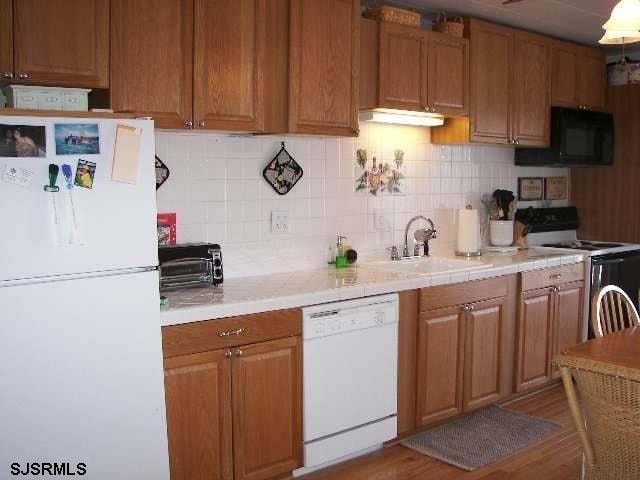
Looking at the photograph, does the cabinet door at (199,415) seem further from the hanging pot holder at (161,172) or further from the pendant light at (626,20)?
the pendant light at (626,20)

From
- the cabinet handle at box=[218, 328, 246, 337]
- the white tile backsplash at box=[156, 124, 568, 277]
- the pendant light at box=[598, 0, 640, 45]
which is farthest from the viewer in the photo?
the white tile backsplash at box=[156, 124, 568, 277]

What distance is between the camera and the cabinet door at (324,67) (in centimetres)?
311

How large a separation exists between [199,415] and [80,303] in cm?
70

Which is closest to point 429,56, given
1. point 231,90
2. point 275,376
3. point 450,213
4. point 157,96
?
point 450,213

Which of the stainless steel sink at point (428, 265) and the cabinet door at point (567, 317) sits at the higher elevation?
the stainless steel sink at point (428, 265)

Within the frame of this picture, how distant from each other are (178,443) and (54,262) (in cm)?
89

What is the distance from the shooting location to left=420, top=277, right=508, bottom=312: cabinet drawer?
3.43m

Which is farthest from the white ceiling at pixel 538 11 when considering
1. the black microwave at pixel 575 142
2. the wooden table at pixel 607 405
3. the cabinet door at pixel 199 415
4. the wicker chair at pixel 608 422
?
the wicker chair at pixel 608 422

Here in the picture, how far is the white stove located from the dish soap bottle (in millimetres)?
1682

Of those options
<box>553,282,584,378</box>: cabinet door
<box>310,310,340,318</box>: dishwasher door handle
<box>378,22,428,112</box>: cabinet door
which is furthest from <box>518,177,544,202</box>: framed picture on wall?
<box>310,310,340,318</box>: dishwasher door handle

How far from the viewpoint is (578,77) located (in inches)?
187

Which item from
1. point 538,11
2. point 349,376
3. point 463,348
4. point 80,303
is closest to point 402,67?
point 538,11

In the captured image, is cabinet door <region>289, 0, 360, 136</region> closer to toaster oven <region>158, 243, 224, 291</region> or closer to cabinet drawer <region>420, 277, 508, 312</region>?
toaster oven <region>158, 243, 224, 291</region>

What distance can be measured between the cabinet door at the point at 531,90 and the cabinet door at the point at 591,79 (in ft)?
1.32
